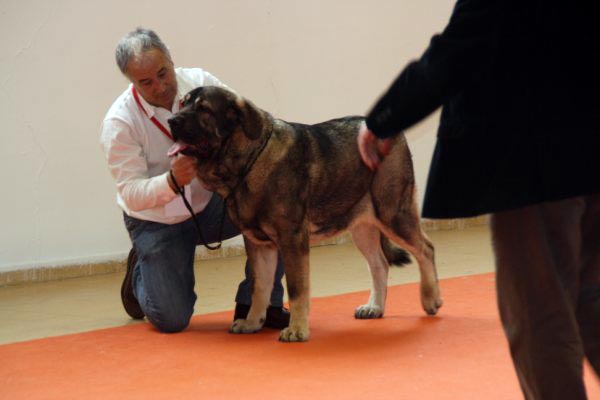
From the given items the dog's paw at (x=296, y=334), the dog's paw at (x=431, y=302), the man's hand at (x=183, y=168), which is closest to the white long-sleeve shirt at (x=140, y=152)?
the man's hand at (x=183, y=168)

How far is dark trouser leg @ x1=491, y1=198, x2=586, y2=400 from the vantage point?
187 centimetres

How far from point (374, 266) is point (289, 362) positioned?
1066 mm

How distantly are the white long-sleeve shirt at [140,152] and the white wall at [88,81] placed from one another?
2.37m

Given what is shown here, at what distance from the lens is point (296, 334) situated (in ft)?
13.0

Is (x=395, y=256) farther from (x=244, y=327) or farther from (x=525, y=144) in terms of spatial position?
(x=525, y=144)

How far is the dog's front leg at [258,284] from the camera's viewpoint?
4234mm

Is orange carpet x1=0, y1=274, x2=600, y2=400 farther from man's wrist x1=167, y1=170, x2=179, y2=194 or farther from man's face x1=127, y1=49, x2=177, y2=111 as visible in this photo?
man's face x1=127, y1=49, x2=177, y2=111

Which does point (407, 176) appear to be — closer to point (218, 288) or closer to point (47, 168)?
point (218, 288)

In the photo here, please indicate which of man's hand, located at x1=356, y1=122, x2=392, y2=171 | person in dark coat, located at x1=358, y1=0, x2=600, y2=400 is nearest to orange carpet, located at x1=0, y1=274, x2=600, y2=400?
person in dark coat, located at x1=358, y1=0, x2=600, y2=400

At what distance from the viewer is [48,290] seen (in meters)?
6.18

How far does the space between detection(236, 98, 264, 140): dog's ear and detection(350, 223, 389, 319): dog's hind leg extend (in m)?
0.87

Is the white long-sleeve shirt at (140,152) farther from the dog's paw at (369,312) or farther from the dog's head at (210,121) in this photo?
the dog's paw at (369,312)

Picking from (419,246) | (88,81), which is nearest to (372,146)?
(419,246)

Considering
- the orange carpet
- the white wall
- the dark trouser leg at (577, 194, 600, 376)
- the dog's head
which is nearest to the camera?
the dark trouser leg at (577, 194, 600, 376)
